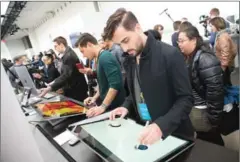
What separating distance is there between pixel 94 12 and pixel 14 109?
5.09 feet

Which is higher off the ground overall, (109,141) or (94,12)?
(94,12)

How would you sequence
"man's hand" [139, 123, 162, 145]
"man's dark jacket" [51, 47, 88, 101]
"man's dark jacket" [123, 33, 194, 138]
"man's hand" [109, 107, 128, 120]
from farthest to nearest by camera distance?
"man's dark jacket" [51, 47, 88, 101], "man's hand" [109, 107, 128, 120], "man's dark jacket" [123, 33, 194, 138], "man's hand" [139, 123, 162, 145]

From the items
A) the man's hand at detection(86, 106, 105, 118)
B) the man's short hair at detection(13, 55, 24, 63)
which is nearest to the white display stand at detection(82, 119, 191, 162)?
the man's hand at detection(86, 106, 105, 118)

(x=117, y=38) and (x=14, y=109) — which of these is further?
(x=117, y=38)

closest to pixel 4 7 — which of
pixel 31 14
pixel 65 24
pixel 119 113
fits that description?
pixel 31 14

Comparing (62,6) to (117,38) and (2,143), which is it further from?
(2,143)

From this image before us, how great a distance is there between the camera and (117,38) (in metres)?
0.97

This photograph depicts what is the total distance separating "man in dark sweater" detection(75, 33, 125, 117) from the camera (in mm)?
1449

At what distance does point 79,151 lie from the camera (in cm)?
99

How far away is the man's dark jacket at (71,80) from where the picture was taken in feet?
6.36

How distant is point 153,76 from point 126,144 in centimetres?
Result: 33

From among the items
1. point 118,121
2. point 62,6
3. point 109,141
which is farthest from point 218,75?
point 62,6

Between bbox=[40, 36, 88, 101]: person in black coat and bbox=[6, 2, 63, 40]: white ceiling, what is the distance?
0.28 metres

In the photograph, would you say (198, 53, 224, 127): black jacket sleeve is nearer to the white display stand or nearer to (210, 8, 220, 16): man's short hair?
the white display stand
